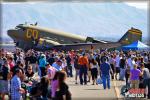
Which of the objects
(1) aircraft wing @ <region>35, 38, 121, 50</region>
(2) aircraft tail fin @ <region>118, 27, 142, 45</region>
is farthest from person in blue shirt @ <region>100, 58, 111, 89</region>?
(2) aircraft tail fin @ <region>118, 27, 142, 45</region>

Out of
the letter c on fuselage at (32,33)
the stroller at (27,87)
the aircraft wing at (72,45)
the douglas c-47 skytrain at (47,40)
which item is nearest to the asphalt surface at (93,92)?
the stroller at (27,87)

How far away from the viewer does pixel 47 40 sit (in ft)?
168

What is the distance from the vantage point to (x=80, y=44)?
52094mm

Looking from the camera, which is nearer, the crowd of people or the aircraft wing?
the crowd of people

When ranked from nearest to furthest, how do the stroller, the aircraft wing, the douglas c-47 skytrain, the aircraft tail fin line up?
the stroller, the douglas c-47 skytrain, the aircraft wing, the aircraft tail fin

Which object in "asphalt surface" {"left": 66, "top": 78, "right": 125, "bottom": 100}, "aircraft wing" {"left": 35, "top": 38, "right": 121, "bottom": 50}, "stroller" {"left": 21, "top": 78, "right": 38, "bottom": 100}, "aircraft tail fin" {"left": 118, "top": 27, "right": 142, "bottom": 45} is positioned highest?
"aircraft tail fin" {"left": 118, "top": 27, "right": 142, "bottom": 45}

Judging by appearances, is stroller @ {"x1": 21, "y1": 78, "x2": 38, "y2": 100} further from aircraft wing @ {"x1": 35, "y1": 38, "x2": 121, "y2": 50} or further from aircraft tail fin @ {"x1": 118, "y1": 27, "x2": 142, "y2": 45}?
aircraft tail fin @ {"x1": 118, "y1": 27, "x2": 142, "y2": 45}

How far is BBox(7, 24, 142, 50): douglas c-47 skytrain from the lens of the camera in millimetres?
50375

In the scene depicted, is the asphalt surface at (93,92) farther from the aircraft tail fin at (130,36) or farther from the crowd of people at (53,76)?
the aircraft tail fin at (130,36)

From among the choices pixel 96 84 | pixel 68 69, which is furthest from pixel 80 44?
pixel 96 84

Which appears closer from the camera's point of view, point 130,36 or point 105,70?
point 105,70

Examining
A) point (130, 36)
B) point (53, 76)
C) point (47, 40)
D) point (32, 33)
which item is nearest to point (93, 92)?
point (53, 76)

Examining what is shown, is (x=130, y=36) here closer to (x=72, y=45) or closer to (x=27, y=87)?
(x=72, y=45)

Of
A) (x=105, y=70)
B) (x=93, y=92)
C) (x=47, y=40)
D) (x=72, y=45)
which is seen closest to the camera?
(x=93, y=92)
